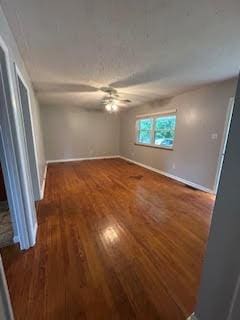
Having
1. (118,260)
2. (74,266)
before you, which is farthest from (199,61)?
(74,266)

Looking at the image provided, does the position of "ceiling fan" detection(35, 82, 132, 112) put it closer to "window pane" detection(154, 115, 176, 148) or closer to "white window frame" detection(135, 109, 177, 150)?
"white window frame" detection(135, 109, 177, 150)

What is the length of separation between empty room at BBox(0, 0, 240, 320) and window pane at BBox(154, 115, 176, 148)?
69 cm

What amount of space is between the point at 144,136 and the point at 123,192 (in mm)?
2886

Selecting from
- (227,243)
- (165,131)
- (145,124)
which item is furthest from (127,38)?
(145,124)

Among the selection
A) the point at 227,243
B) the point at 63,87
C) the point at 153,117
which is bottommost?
the point at 227,243

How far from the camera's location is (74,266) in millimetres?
1554

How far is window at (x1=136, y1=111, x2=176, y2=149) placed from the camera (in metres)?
4.41

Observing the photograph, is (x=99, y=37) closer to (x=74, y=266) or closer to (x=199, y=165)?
(x=74, y=266)

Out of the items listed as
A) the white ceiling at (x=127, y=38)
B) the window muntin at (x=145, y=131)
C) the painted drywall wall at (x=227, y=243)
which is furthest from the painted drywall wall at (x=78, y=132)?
the painted drywall wall at (x=227, y=243)

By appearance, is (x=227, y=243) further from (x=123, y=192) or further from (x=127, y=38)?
(x=123, y=192)

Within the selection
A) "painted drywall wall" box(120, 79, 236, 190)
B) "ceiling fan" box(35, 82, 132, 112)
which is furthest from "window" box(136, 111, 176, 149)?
"ceiling fan" box(35, 82, 132, 112)

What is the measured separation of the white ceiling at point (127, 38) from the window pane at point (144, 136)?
2670 mm

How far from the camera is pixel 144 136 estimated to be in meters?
5.67

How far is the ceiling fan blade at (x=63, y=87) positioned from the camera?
3.23 m
